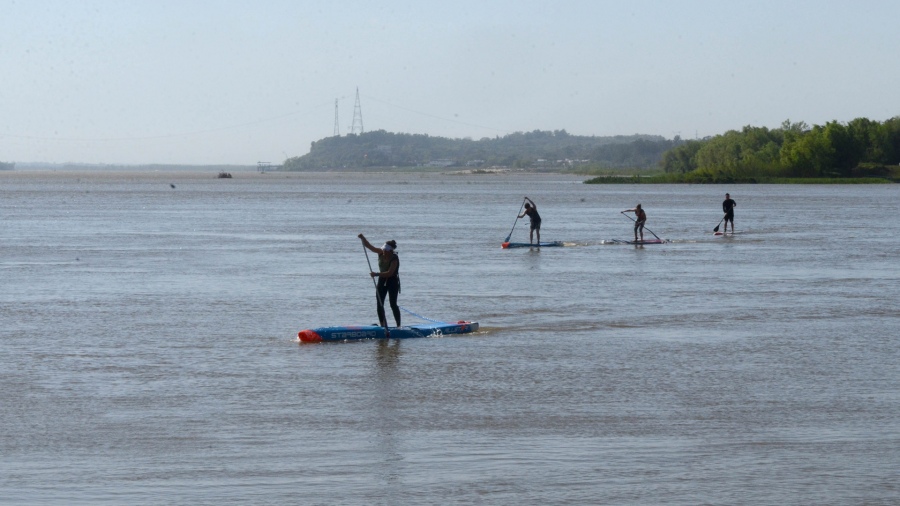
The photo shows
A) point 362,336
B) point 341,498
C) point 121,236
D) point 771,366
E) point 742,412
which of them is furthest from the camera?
point 121,236

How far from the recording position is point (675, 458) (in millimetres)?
11000

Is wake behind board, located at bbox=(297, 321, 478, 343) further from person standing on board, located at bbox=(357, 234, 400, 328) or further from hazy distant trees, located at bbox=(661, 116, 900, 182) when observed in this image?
hazy distant trees, located at bbox=(661, 116, 900, 182)

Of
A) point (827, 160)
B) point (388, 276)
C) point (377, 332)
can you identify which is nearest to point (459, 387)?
point (377, 332)

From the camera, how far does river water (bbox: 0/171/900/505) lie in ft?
33.7

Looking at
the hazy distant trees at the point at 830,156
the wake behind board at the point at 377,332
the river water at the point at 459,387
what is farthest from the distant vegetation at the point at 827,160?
the wake behind board at the point at 377,332

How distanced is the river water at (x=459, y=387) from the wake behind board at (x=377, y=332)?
283 millimetres

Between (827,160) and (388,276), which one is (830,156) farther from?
(388,276)

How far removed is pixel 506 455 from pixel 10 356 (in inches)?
329

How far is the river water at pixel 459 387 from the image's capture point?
404 inches

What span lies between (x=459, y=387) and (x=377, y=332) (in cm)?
404

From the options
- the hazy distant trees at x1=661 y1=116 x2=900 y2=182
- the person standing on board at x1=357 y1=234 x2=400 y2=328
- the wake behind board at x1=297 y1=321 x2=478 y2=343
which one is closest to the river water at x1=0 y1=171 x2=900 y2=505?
the wake behind board at x1=297 y1=321 x2=478 y2=343

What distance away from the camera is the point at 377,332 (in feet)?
60.3

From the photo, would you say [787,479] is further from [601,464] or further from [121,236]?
[121,236]

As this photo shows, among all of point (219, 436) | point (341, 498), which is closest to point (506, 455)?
point (341, 498)
